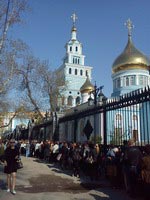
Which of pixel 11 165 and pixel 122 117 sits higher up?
pixel 122 117

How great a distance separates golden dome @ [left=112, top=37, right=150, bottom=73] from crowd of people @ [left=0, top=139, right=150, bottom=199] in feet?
113

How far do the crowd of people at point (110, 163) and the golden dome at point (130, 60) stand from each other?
34.4 metres

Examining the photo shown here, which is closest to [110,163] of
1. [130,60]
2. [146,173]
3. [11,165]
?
[146,173]

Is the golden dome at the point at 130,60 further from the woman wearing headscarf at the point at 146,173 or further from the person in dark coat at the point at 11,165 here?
the woman wearing headscarf at the point at 146,173

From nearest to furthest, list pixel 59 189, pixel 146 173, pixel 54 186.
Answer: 1. pixel 146 173
2. pixel 59 189
3. pixel 54 186

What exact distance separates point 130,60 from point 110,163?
39013mm

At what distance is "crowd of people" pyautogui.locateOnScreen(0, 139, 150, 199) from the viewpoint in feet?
27.3

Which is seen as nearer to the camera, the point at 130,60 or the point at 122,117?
the point at 122,117

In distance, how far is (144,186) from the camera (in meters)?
8.07

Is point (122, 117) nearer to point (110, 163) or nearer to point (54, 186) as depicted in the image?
point (110, 163)

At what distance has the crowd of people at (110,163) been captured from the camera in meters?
8.32

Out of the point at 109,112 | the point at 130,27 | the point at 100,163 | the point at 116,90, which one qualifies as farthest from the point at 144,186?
the point at 130,27

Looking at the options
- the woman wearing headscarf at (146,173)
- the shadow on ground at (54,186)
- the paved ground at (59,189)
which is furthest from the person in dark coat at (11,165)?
the woman wearing headscarf at (146,173)

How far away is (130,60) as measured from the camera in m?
47.8
